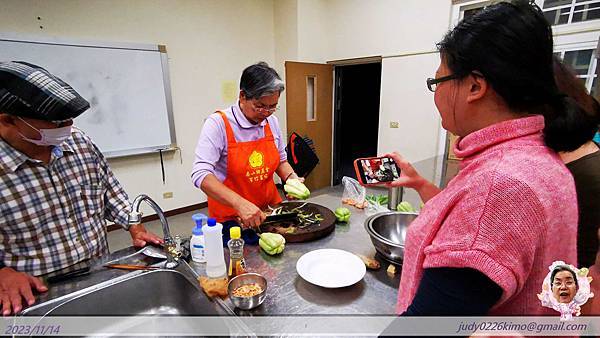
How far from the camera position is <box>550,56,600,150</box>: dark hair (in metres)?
0.62

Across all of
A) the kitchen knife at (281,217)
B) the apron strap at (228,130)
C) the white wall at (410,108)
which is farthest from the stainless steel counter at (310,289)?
the white wall at (410,108)

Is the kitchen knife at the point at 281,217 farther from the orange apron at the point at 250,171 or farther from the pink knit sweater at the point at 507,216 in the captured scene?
the pink knit sweater at the point at 507,216

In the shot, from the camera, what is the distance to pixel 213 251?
1.06 metres

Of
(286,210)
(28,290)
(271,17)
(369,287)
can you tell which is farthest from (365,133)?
(28,290)

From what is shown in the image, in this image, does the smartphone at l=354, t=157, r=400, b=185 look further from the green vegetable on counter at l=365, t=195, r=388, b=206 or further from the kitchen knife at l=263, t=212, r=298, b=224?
the green vegetable on counter at l=365, t=195, r=388, b=206

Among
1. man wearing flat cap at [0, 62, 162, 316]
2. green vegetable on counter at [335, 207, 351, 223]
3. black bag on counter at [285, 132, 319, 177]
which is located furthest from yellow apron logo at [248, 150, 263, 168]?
Result: black bag on counter at [285, 132, 319, 177]

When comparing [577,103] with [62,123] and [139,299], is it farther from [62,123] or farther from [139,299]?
[62,123]

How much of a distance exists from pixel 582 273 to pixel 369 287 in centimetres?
62

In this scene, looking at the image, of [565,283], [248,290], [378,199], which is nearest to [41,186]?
[248,290]

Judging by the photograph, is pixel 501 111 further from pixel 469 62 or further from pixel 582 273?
pixel 582 273

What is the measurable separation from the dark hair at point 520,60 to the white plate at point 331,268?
745mm

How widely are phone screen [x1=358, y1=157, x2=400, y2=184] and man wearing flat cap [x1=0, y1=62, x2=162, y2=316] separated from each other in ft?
3.35

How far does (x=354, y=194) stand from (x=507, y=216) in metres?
1.40

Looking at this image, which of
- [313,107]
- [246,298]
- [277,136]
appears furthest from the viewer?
[313,107]
